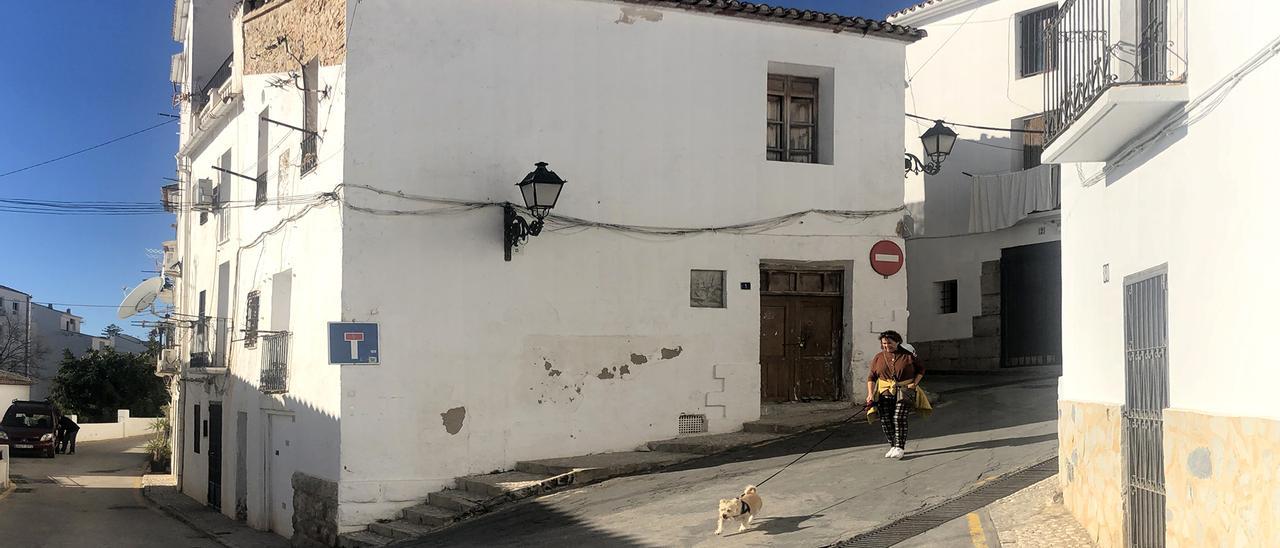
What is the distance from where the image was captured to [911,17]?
22.3 m

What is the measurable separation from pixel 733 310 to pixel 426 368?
3.97 m

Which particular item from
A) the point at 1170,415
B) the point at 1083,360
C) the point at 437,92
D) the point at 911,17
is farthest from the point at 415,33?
the point at 911,17

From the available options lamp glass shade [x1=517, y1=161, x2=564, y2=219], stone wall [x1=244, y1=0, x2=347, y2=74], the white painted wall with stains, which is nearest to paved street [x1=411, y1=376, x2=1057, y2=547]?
the white painted wall with stains

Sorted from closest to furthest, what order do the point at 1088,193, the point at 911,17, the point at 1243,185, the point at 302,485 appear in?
the point at 1243,185
the point at 1088,193
the point at 302,485
the point at 911,17

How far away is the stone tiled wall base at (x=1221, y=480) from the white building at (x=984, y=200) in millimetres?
13431

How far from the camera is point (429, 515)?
1197 centimetres

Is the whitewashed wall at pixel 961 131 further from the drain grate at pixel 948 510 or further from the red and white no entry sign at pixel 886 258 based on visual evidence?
the drain grate at pixel 948 510

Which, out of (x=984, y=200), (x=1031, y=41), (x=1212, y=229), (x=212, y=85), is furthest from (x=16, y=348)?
(x=1212, y=229)

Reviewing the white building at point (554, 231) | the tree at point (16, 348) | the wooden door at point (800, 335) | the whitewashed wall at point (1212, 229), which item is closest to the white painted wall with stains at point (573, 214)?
the white building at point (554, 231)

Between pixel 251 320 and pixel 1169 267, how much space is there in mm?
14377

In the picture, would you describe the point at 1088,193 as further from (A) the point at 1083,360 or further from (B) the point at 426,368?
(B) the point at 426,368

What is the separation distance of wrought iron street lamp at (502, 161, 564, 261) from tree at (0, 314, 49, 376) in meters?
57.4

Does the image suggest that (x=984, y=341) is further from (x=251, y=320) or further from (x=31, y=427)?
(x=31, y=427)

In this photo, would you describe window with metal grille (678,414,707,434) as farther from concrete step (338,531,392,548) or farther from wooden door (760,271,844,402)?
concrete step (338,531,392,548)
